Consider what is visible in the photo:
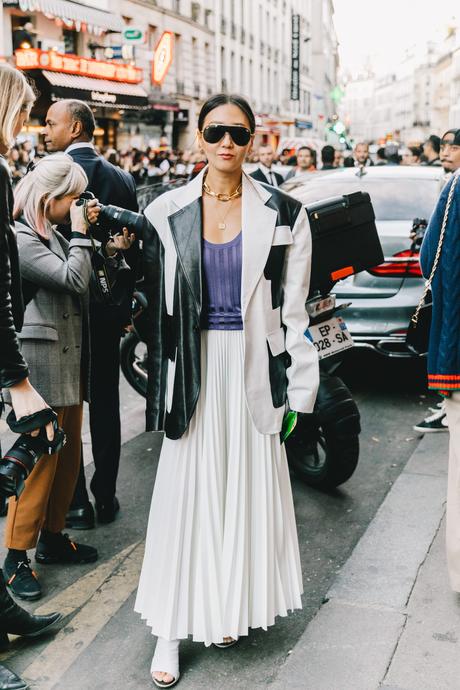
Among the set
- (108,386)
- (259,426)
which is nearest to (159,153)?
(108,386)

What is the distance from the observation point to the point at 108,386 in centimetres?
428

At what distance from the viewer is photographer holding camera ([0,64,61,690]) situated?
256 cm

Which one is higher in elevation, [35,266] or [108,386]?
[35,266]

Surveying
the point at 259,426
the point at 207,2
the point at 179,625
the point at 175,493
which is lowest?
the point at 179,625

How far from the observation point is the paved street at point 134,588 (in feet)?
9.79

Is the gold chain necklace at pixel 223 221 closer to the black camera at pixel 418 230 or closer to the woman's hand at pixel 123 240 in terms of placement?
the woman's hand at pixel 123 240

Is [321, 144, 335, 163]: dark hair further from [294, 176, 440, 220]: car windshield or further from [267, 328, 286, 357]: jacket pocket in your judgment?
[267, 328, 286, 357]: jacket pocket

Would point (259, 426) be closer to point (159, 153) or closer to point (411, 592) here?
point (411, 592)

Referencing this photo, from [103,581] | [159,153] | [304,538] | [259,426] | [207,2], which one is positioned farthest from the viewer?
[207,2]

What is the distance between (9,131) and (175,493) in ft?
4.55

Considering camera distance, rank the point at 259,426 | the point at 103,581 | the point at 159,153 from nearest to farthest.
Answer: the point at 259,426
the point at 103,581
the point at 159,153

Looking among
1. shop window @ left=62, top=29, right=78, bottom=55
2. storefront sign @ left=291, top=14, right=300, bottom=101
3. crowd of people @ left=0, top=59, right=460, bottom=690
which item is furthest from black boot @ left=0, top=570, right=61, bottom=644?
storefront sign @ left=291, top=14, right=300, bottom=101

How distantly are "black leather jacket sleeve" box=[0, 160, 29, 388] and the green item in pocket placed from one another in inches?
37.3

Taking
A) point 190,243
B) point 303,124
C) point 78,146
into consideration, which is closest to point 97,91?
point 78,146
